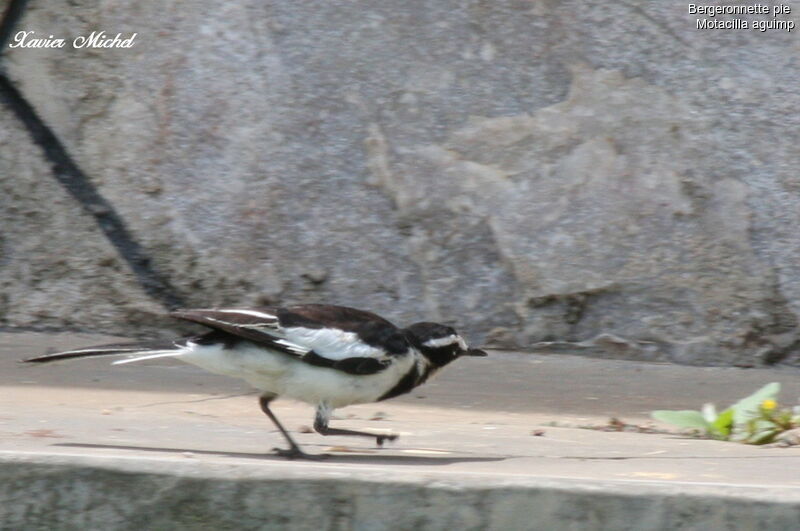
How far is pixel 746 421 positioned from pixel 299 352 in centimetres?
176

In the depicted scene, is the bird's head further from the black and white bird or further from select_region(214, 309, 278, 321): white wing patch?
select_region(214, 309, 278, 321): white wing patch

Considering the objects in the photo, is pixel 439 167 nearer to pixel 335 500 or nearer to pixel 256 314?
pixel 256 314

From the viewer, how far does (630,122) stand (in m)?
6.55

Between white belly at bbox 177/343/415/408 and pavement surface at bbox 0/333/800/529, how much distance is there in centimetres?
23

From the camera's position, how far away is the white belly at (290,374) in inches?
159

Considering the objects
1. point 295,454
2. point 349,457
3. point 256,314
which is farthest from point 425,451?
point 256,314

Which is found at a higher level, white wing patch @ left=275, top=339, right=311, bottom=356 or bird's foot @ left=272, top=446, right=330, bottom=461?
white wing patch @ left=275, top=339, right=311, bottom=356

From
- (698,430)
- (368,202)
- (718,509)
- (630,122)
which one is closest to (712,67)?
(630,122)

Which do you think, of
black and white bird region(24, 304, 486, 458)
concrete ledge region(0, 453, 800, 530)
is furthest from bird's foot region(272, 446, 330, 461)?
concrete ledge region(0, 453, 800, 530)

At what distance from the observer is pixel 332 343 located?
403cm

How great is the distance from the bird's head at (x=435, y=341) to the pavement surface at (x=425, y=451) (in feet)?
1.03

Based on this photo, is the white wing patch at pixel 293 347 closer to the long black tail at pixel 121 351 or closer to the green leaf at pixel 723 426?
the long black tail at pixel 121 351

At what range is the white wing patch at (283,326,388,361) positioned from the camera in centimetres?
399

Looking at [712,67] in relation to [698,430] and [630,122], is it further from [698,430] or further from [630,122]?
[698,430]
